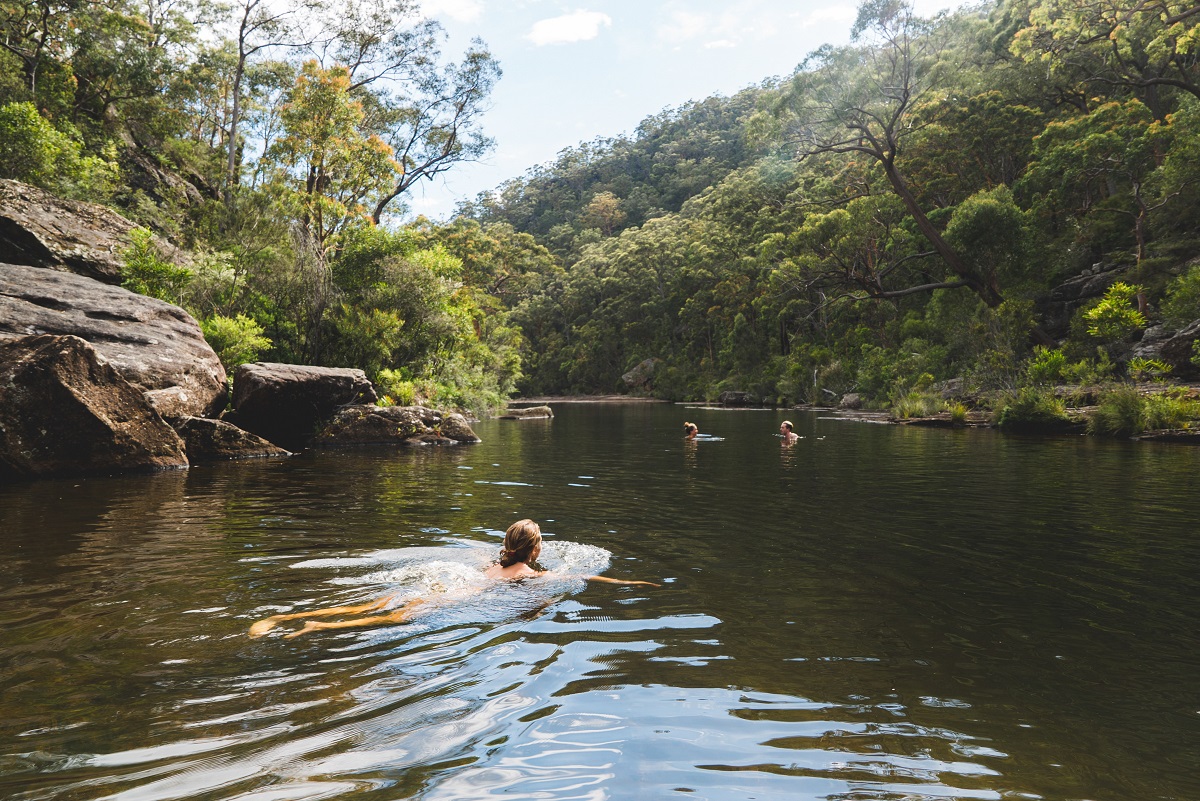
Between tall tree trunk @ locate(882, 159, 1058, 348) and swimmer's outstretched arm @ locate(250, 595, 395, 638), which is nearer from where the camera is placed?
swimmer's outstretched arm @ locate(250, 595, 395, 638)

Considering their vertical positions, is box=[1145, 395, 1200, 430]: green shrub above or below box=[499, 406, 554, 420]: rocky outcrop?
above

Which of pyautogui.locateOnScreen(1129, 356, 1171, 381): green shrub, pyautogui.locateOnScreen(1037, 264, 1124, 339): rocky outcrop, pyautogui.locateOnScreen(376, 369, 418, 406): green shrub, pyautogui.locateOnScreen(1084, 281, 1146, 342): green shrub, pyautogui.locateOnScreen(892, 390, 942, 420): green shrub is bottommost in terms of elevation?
pyautogui.locateOnScreen(892, 390, 942, 420): green shrub

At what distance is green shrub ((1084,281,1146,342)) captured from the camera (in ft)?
80.8

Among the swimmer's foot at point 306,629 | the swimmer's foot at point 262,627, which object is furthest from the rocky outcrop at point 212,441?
the swimmer's foot at point 306,629

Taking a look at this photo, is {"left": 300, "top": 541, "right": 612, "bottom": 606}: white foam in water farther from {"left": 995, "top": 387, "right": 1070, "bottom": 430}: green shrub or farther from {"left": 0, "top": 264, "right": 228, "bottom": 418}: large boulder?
{"left": 995, "top": 387, "right": 1070, "bottom": 430}: green shrub

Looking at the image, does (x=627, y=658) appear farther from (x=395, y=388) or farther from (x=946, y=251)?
(x=946, y=251)

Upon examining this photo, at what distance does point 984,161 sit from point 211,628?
49748 millimetres

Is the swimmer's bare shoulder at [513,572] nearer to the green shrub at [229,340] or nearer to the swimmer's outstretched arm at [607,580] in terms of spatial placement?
the swimmer's outstretched arm at [607,580]

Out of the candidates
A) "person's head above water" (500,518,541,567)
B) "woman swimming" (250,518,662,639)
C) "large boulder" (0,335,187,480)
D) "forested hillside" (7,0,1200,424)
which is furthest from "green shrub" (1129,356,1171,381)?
"large boulder" (0,335,187,480)

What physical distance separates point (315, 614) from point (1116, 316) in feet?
96.0

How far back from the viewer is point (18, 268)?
14.8 meters

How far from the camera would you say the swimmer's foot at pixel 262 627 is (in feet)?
15.4

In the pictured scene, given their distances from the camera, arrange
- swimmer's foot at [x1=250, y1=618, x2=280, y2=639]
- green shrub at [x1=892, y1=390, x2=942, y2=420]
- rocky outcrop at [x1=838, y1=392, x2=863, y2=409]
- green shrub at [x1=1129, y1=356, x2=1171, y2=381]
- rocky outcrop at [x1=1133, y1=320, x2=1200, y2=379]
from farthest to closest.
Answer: rocky outcrop at [x1=838, y1=392, x2=863, y2=409], green shrub at [x1=892, y1=390, x2=942, y2=420], rocky outcrop at [x1=1133, y1=320, x2=1200, y2=379], green shrub at [x1=1129, y1=356, x2=1171, y2=381], swimmer's foot at [x1=250, y1=618, x2=280, y2=639]

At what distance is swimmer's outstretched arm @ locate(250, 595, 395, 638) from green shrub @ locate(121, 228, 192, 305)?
16.8 metres
